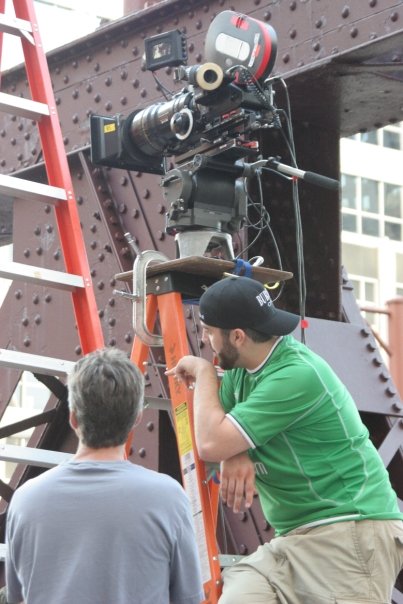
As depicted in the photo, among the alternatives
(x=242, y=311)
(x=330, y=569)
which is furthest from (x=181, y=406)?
(x=330, y=569)

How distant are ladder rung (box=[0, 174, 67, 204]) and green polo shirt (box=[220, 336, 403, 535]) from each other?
1.61m

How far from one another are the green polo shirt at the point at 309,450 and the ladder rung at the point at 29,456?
1.16m

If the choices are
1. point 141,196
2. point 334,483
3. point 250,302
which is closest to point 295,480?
point 334,483

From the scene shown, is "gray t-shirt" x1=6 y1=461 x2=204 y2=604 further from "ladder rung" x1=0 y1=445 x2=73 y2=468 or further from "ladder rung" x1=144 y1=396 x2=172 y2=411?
"ladder rung" x1=144 y1=396 x2=172 y2=411

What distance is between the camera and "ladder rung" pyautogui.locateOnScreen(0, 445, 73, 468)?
17.9 ft

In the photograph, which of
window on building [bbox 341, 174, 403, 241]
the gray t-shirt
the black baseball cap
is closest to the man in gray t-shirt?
the gray t-shirt

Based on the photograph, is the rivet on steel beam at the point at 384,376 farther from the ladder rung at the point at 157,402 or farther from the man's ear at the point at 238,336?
the man's ear at the point at 238,336

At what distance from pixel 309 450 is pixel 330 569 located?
0.42 metres

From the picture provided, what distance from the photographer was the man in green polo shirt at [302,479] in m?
4.62

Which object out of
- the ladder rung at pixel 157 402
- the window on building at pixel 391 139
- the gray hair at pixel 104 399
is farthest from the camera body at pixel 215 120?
the window on building at pixel 391 139

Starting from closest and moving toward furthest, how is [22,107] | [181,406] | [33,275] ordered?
[181,406] < [33,275] < [22,107]

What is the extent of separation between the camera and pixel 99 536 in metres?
3.40

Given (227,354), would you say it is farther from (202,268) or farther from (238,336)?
(202,268)

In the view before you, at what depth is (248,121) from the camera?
213 inches
